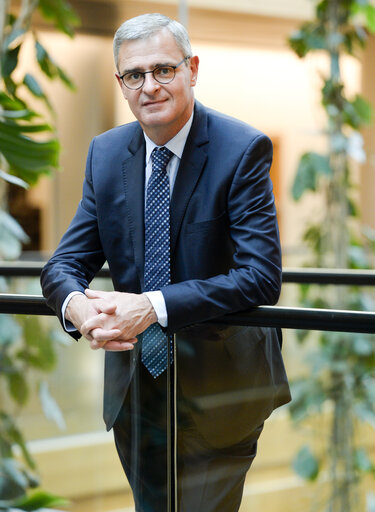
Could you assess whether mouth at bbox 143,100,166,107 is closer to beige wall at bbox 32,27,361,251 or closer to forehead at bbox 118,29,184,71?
forehead at bbox 118,29,184,71

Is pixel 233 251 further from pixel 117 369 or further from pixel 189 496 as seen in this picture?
pixel 189 496

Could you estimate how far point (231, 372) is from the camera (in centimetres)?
214

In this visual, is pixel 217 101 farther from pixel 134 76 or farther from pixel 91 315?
pixel 91 315

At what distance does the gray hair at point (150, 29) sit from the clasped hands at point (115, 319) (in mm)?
652

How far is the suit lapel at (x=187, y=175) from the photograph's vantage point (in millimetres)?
2121

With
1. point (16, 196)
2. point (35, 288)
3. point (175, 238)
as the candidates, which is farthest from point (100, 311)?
point (16, 196)

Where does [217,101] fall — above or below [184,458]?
above

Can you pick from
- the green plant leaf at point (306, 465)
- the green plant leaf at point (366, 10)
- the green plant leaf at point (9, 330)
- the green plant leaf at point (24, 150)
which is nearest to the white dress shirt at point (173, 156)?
the green plant leaf at point (9, 330)

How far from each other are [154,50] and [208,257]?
0.55 metres

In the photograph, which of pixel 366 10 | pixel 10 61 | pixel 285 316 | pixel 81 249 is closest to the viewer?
pixel 285 316

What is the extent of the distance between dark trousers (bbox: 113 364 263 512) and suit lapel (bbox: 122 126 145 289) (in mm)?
318

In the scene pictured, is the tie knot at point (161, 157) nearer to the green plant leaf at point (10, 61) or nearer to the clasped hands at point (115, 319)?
the clasped hands at point (115, 319)

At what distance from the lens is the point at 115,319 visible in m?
1.99

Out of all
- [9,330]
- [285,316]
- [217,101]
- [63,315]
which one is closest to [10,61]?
[9,330]
